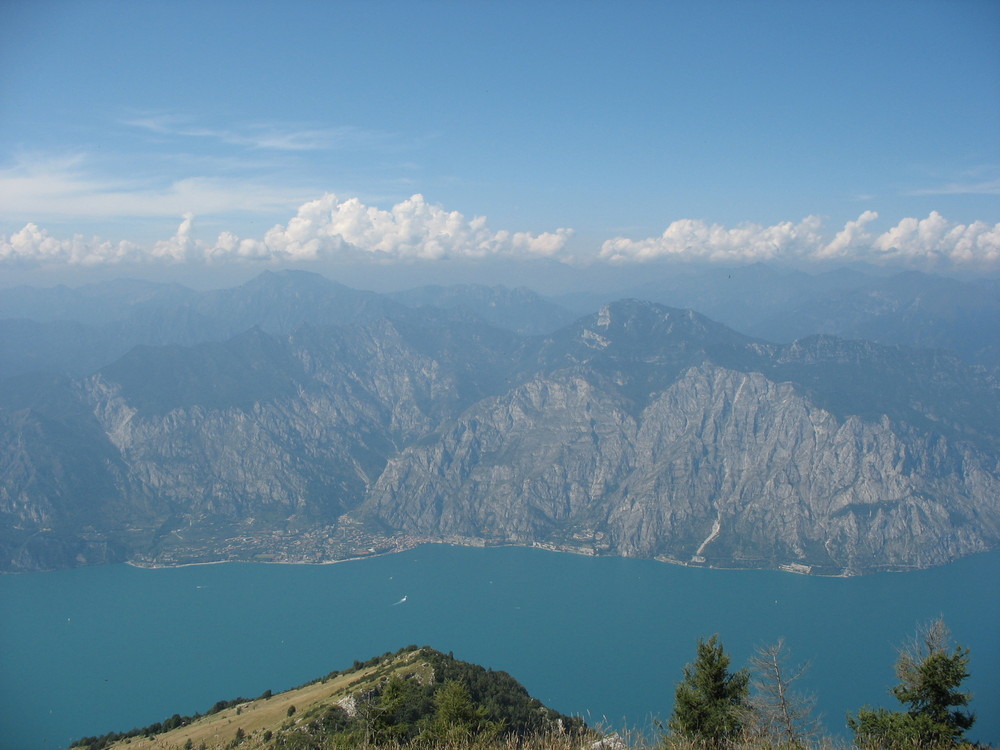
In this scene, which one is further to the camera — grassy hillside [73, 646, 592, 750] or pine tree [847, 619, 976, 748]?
grassy hillside [73, 646, 592, 750]

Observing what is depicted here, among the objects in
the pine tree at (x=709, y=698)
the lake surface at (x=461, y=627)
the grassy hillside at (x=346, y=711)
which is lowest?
the lake surface at (x=461, y=627)

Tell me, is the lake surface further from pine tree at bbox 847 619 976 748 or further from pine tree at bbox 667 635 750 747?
pine tree at bbox 667 635 750 747

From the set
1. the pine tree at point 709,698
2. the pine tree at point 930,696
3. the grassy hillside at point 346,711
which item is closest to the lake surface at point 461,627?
the grassy hillside at point 346,711

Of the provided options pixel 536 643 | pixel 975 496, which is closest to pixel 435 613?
pixel 536 643

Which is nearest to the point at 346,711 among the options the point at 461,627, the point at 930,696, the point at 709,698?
the point at 709,698

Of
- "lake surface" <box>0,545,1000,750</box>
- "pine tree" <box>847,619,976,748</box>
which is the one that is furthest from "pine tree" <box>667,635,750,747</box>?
"lake surface" <box>0,545,1000,750</box>

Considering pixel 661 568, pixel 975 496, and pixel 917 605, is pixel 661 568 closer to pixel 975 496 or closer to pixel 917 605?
pixel 917 605

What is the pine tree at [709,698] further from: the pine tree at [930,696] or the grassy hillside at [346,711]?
the grassy hillside at [346,711]
